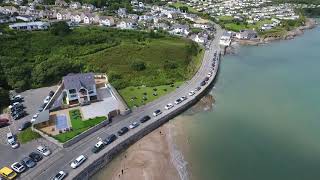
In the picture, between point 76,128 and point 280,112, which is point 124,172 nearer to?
point 76,128

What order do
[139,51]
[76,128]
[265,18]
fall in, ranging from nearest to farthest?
1. [76,128]
2. [139,51]
3. [265,18]

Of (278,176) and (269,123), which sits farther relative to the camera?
(269,123)

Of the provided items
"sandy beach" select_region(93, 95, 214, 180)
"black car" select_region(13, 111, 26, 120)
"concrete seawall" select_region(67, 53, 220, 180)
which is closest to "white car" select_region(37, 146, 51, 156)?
"concrete seawall" select_region(67, 53, 220, 180)

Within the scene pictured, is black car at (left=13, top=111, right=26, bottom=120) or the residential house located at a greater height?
the residential house

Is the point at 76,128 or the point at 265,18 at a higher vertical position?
the point at 265,18

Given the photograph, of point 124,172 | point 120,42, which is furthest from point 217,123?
point 120,42

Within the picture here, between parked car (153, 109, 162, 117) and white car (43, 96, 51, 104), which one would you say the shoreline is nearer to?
parked car (153, 109, 162, 117)
